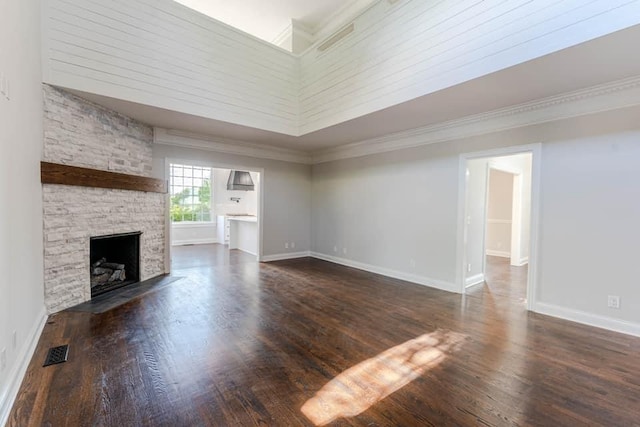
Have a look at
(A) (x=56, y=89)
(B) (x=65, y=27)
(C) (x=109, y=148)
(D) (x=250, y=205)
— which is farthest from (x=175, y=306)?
(D) (x=250, y=205)

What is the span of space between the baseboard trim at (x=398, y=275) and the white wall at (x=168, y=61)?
3.24 meters

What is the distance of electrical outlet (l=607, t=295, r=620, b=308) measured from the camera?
3.16 metres

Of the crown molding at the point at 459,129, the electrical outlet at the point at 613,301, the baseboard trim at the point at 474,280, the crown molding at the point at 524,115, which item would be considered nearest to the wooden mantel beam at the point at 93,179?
the crown molding at the point at 459,129

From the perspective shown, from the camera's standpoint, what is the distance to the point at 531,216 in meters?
3.81

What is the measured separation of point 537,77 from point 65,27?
5.24 metres

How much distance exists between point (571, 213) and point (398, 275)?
2758 mm

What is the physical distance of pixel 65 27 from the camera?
323 cm

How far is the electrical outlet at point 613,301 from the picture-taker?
3.16 meters

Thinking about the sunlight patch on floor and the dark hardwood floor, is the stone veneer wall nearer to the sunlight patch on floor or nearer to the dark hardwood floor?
the dark hardwood floor

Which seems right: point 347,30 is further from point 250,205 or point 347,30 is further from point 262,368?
point 250,205

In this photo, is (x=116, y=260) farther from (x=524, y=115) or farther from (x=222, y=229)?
(x=524, y=115)

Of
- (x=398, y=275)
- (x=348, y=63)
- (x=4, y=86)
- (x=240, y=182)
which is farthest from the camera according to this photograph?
(x=240, y=182)

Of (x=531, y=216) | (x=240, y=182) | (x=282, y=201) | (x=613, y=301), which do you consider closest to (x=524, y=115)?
(x=531, y=216)

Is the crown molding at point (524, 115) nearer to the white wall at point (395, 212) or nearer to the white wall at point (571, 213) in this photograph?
the white wall at point (571, 213)
